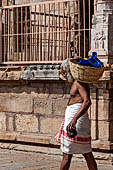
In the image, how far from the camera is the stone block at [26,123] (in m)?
8.89

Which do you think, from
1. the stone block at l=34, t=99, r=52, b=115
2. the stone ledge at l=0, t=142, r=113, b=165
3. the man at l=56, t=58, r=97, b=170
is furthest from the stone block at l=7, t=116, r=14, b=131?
the man at l=56, t=58, r=97, b=170

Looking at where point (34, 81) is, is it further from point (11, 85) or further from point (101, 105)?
point (101, 105)

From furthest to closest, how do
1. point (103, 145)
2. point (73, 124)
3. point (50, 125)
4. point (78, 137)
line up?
point (50, 125) → point (103, 145) → point (78, 137) → point (73, 124)

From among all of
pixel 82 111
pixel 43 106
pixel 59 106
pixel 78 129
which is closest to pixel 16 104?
pixel 43 106

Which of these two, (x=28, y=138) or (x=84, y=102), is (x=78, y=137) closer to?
(x=84, y=102)

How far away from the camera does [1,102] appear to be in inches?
368

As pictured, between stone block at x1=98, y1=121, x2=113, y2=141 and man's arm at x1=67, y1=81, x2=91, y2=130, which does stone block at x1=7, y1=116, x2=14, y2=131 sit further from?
man's arm at x1=67, y1=81, x2=91, y2=130

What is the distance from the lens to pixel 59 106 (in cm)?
859

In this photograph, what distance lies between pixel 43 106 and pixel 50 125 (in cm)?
36

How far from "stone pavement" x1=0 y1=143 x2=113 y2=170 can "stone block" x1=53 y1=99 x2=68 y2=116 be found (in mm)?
645

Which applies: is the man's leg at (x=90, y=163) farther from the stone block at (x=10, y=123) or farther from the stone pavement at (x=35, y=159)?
the stone block at (x=10, y=123)

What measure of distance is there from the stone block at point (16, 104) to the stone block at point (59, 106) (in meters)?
0.52

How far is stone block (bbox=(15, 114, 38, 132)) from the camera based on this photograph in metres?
8.89

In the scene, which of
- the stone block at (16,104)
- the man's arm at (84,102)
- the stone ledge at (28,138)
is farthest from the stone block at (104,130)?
the man's arm at (84,102)
